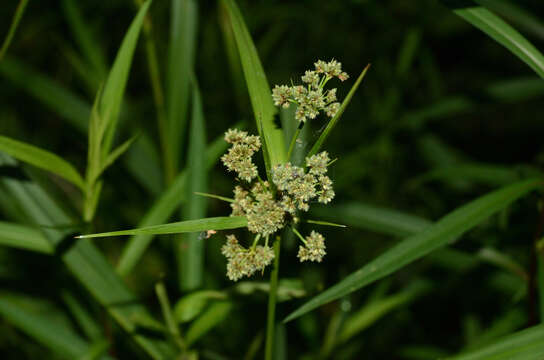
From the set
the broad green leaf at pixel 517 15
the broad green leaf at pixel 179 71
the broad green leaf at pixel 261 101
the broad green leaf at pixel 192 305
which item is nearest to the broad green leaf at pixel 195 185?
the broad green leaf at pixel 192 305

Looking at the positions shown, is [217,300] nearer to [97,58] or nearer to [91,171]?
[91,171]

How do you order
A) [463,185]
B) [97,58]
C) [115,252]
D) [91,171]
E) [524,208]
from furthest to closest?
[115,252]
[463,185]
[97,58]
[524,208]
[91,171]

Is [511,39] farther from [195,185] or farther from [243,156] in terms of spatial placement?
[195,185]

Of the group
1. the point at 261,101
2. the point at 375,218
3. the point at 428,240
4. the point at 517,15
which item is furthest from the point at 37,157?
the point at 517,15

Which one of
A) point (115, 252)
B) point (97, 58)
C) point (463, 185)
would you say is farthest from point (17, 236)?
point (463, 185)

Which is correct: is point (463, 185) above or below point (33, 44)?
below

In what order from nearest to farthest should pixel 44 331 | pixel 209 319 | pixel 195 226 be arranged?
pixel 195 226 → pixel 209 319 → pixel 44 331
